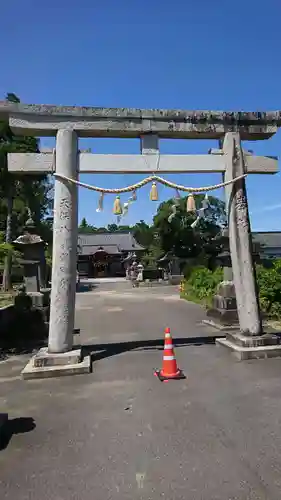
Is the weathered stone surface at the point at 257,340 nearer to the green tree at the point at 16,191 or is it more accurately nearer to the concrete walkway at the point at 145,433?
the concrete walkway at the point at 145,433

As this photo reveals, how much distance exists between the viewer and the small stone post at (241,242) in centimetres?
752

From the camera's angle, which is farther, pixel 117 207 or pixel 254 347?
pixel 117 207

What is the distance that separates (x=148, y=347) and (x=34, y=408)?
3.95 metres

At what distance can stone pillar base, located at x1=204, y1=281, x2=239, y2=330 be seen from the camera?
11.3 metres

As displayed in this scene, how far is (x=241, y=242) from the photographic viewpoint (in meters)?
7.64

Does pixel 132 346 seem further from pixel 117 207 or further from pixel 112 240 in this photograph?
pixel 112 240

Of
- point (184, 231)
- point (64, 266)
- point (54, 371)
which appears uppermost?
point (184, 231)

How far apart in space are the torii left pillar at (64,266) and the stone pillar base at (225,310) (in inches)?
218

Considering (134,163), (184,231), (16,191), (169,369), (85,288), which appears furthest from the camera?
(184,231)

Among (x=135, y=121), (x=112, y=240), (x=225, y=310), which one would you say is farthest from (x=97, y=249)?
(x=135, y=121)

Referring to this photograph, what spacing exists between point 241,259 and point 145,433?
14.9 feet

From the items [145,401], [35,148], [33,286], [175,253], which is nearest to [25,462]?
[145,401]

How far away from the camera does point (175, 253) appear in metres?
41.2

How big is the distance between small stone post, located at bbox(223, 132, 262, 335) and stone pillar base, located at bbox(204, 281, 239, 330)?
3366 millimetres
